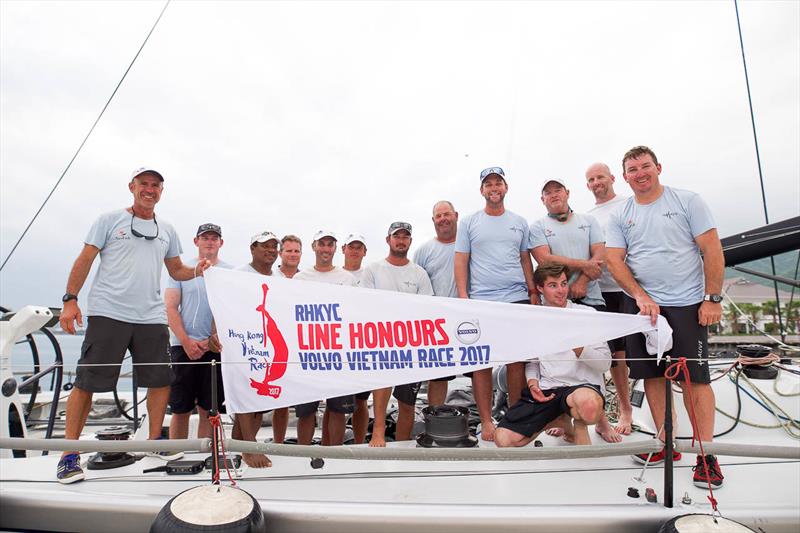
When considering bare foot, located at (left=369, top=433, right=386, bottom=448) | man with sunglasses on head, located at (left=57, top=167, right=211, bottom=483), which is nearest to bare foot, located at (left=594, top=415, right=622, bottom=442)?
bare foot, located at (left=369, top=433, right=386, bottom=448)

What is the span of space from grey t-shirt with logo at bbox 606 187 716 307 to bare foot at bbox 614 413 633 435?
1281 mm

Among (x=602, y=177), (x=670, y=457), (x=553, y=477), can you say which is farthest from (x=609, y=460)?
(x=602, y=177)

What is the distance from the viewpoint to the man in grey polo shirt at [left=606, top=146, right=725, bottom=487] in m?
3.00

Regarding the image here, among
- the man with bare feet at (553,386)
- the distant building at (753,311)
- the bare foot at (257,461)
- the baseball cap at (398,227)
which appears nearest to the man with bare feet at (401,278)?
the baseball cap at (398,227)

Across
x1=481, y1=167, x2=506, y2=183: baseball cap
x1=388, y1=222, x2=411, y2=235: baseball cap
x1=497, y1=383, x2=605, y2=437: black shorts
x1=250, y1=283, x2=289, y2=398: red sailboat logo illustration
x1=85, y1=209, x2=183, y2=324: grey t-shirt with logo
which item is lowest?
x1=497, y1=383, x2=605, y2=437: black shorts

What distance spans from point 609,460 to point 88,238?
399 cm

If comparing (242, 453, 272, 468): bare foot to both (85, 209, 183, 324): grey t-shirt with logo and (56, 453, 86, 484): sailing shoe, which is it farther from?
(85, 209, 183, 324): grey t-shirt with logo

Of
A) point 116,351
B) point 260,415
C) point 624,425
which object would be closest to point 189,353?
point 116,351

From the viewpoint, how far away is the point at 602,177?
14.7 ft

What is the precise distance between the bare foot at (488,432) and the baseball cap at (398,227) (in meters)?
1.69

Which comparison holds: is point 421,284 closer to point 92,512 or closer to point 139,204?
point 139,204

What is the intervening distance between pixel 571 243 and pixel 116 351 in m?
3.56

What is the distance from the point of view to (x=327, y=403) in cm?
365

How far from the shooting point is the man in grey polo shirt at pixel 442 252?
4.20 metres
